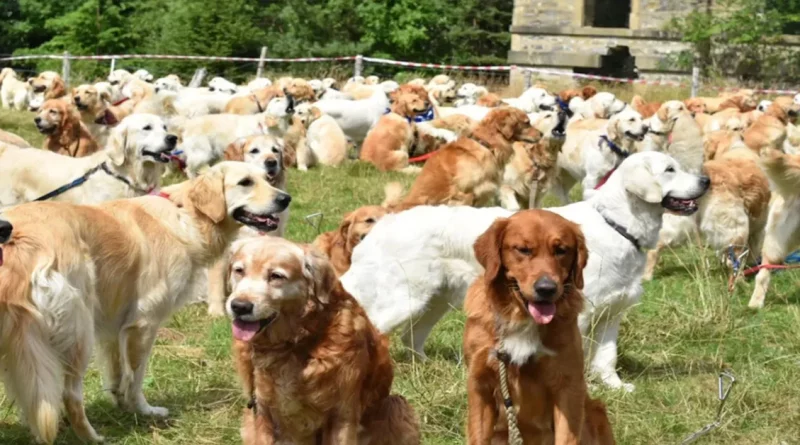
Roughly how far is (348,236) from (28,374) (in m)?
3.18

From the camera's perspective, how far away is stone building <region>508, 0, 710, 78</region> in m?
31.3

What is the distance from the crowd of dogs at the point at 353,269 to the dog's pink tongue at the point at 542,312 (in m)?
0.01

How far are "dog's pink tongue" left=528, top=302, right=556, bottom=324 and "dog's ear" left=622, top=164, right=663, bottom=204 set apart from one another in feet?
7.43

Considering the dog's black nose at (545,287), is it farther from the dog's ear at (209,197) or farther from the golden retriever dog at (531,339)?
the dog's ear at (209,197)

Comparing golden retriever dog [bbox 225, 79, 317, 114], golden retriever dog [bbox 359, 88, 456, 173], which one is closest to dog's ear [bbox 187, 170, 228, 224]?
golden retriever dog [bbox 359, 88, 456, 173]

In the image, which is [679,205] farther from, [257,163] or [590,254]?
[257,163]

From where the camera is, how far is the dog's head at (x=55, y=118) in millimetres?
12008

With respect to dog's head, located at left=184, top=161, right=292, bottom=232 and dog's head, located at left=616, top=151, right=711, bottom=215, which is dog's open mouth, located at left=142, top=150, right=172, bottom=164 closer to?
dog's head, located at left=184, top=161, right=292, bottom=232

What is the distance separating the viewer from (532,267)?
4633mm

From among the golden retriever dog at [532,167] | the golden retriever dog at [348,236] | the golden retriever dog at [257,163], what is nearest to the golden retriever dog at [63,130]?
the golden retriever dog at [257,163]

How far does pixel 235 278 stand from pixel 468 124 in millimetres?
11364

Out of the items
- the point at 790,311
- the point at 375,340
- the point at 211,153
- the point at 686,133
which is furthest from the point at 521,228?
the point at 211,153

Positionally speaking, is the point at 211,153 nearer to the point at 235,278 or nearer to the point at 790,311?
the point at 790,311

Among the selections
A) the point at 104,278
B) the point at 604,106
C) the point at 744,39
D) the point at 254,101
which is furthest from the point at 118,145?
the point at 744,39
